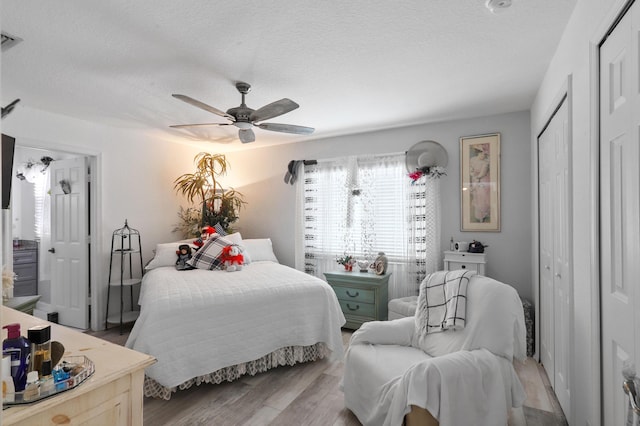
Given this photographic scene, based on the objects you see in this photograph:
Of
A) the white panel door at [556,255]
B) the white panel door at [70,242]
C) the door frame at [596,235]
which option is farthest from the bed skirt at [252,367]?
the white panel door at [70,242]

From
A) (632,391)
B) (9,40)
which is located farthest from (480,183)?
(9,40)

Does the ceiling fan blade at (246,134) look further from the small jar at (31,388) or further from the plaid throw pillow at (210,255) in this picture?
the small jar at (31,388)

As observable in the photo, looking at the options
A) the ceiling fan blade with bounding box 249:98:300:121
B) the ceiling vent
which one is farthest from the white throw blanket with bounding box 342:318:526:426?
the ceiling vent

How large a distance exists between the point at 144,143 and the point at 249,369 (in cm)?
343

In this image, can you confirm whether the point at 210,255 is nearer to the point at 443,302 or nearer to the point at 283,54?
the point at 283,54

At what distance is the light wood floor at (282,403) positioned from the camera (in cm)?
234

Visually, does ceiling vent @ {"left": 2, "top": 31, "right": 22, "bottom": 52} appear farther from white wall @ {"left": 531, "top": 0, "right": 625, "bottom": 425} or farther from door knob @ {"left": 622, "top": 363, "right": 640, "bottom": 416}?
door knob @ {"left": 622, "top": 363, "right": 640, "bottom": 416}

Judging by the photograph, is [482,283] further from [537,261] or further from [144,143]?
[144,143]

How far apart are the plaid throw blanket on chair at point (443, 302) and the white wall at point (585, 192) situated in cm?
61

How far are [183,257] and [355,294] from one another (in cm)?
212

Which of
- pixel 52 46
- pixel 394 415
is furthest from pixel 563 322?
pixel 52 46

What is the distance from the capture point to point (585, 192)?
1.83m

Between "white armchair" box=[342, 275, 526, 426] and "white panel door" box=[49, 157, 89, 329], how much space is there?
3.66m

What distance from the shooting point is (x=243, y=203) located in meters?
5.73
